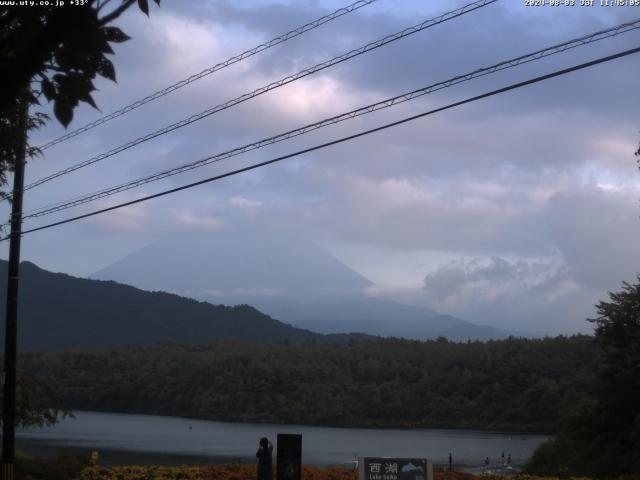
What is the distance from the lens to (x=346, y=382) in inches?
3054

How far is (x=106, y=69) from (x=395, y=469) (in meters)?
9.21

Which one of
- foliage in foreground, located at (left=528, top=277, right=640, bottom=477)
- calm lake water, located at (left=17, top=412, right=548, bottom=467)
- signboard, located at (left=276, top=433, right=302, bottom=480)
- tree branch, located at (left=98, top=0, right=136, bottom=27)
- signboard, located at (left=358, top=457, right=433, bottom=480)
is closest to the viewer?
tree branch, located at (left=98, top=0, right=136, bottom=27)

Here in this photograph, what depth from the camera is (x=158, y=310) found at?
162625 millimetres

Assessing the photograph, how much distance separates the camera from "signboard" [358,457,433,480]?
1295 centimetres

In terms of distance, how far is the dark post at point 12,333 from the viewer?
17.5 metres

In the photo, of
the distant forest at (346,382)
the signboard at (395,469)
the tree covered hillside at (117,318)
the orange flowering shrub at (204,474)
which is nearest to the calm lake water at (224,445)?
the distant forest at (346,382)

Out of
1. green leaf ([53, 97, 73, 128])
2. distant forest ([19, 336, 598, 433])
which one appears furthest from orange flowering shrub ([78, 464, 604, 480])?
distant forest ([19, 336, 598, 433])

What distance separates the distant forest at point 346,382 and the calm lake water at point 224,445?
867 centimetres

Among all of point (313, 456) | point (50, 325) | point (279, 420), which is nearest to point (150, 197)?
point (313, 456)

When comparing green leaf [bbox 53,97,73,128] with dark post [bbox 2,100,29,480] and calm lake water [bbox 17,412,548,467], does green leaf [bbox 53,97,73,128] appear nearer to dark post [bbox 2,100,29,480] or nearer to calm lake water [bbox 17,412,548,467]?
dark post [bbox 2,100,29,480]

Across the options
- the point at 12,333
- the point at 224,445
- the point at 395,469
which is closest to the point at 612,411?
the point at 395,469

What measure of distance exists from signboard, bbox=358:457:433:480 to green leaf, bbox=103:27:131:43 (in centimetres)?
905

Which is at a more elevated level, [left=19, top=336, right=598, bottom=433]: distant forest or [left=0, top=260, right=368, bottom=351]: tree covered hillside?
[left=0, top=260, right=368, bottom=351]: tree covered hillside

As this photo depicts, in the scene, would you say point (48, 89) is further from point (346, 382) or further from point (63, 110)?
point (346, 382)
